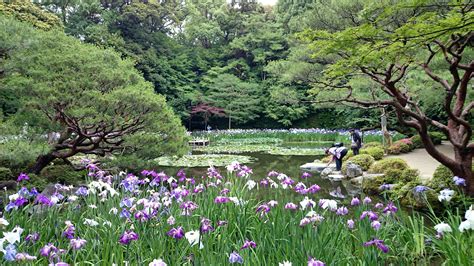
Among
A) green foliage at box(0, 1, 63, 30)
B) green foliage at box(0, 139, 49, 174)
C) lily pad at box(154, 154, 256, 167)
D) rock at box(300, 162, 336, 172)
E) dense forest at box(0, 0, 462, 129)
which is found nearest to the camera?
green foliage at box(0, 139, 49, 174)

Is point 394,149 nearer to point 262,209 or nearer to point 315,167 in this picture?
point 315,167

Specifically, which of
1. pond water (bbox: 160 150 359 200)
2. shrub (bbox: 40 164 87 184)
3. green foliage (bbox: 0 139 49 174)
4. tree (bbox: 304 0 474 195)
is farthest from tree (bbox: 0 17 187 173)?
tree (bbox: 304 0 474 195)

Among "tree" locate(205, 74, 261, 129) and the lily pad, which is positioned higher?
"tree" locate(205, 74, 261, 129)

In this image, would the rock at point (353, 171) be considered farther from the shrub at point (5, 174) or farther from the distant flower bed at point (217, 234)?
the shrub at point (5, 174)

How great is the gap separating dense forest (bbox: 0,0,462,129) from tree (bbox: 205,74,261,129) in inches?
2.3

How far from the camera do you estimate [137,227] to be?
2730 mm

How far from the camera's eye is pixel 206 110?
21062 mm

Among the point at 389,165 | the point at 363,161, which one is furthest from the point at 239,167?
the point at 363,161

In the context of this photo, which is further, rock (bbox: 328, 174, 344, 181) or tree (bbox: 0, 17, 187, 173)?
rock (bbox: 328, 174, 344, 181)

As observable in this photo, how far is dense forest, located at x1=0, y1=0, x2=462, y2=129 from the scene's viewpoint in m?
20.4

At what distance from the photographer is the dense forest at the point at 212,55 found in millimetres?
20359

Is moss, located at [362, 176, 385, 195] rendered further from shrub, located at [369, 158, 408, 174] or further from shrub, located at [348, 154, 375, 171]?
shrub, located at [348, 154, 375, 171]

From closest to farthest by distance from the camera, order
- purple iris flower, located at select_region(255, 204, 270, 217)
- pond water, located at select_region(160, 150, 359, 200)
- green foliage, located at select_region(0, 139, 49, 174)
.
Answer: purple iris flower, located at select_region(255, 204, 270, 217) → green foliage, located at select_region(0, 139, 49, 174) → pond water, located at select_region(160, 150, 359, 200)

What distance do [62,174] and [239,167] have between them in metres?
4.34
